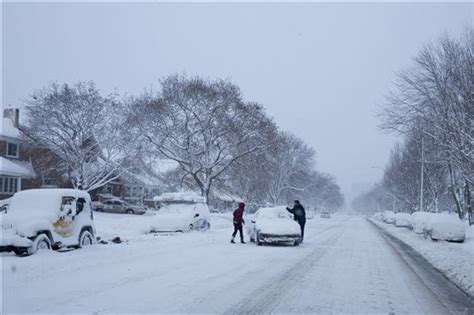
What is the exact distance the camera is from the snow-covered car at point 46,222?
46.0ft

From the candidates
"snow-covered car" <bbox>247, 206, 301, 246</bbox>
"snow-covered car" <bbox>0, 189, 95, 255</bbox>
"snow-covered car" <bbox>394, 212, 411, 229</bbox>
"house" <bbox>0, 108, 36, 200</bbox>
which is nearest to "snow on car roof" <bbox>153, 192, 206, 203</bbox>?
"snow-covered car" <bbox>247, 206, 301, 246</bbox>

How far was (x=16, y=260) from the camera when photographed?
1286 cm

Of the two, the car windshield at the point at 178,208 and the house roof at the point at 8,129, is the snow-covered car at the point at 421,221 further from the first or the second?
the house roof at the point at 8,129

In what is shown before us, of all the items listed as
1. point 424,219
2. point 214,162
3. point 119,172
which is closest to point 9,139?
point 119,172

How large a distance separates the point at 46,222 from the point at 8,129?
39432 mm

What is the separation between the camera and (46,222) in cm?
1513

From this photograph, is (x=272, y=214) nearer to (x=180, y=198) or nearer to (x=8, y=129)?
(x=180, y=198)

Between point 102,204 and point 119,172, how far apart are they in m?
7.99

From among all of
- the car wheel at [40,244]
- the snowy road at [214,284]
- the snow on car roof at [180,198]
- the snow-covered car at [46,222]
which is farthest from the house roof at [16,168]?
the car wheel at [40,244]

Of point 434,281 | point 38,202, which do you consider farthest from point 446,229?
point 38,202

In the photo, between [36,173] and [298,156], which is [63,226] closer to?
[36,173]

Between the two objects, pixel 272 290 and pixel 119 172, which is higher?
pixel 119 172

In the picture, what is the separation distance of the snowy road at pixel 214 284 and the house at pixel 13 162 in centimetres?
3365

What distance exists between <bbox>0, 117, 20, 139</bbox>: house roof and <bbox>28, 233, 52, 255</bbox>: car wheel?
3691cm
